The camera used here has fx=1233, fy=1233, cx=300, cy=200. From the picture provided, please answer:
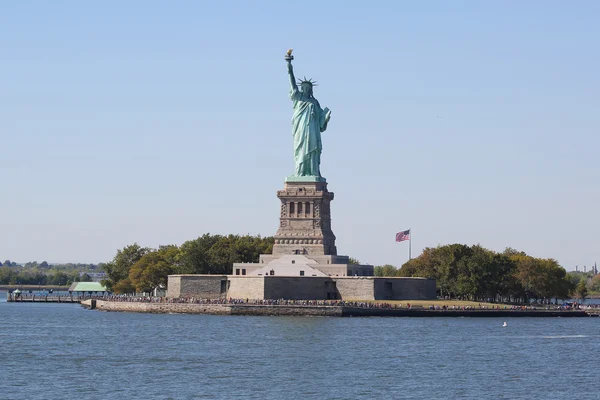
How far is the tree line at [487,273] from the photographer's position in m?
114

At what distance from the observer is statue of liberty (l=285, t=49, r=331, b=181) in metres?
111

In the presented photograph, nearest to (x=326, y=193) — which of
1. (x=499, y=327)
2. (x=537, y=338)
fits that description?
(x=499, y=327)

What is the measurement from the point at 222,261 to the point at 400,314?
2604 cm

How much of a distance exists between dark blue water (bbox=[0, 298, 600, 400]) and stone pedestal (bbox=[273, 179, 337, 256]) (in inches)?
559

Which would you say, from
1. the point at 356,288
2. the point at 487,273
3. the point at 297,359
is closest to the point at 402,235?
the point at 487,273

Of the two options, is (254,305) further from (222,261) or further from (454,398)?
(454,398)

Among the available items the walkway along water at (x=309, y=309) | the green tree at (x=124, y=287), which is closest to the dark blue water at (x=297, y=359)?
the walkway along water at (x=309, y=309)

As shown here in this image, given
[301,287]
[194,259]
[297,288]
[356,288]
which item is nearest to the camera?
[297,288]

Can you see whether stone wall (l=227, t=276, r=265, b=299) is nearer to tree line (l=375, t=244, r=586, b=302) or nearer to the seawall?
the seawall

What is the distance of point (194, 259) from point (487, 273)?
28.4 meters

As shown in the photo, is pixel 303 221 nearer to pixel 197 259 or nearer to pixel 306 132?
pixel 306 132

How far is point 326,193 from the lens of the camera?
361ft

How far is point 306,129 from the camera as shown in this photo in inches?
4365

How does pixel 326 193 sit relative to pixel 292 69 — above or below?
below
